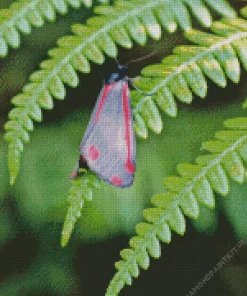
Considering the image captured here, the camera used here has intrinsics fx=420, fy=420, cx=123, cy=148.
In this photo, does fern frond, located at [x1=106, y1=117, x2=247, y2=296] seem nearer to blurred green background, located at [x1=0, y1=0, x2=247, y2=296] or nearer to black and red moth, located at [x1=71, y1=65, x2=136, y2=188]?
black and red moth, located at [x1=71, y1=65, x2=136, y2=188]

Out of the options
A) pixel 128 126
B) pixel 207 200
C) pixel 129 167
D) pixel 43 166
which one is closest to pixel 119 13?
pixel 128 126

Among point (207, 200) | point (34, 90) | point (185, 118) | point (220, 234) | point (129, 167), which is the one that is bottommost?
point (220, 234)

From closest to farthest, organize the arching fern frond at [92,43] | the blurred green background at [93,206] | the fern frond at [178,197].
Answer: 1. the fern frond at [178,197]
2. the arching fern frond at [92,43]
3. the blurred green background at [93,206]

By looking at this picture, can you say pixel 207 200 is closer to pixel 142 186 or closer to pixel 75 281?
pixel 142 186

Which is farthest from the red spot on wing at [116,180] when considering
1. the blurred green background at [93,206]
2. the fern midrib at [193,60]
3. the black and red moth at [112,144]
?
the blurred green background at [93,206]

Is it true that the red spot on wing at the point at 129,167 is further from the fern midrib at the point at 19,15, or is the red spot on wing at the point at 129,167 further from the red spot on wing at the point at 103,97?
the fern midrib at the point at 19,15

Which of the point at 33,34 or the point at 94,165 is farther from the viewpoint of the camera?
the point at 33,34
